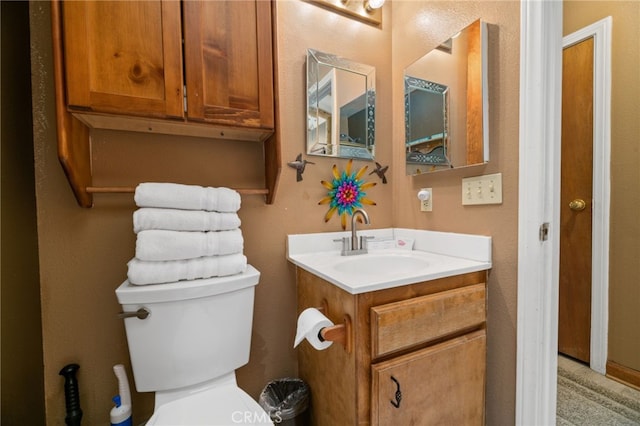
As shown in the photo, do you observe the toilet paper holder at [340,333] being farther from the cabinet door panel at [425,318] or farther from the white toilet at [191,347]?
the white toilet at [191,347]

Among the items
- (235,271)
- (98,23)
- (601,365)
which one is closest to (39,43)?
(98,23)

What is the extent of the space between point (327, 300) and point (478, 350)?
580mm

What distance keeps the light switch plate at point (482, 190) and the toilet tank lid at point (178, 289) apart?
36.6 inches

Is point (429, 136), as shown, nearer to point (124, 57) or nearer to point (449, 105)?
point (449, 105)

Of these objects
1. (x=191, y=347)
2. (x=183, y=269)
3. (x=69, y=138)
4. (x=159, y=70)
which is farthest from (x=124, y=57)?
(x=191, y=347)

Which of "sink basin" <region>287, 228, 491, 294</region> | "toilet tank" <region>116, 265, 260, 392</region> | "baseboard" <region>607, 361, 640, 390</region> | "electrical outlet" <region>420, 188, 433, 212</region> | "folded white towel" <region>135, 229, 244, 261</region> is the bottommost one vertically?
"baseboard" <region>607, 361, 640, 390</region>

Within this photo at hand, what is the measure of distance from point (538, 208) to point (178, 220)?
119 centimetres

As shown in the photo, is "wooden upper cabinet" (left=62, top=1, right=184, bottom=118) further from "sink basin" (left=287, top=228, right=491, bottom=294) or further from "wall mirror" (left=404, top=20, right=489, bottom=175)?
"wall mirror" (left=404, top=20, right=489, bottom=175)

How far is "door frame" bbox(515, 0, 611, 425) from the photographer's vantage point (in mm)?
881

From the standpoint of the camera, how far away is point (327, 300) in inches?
37.2

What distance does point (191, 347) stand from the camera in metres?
0.90

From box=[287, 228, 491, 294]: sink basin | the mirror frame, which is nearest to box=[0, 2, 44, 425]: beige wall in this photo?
box=[287, 228, 491, 294]: sink basin

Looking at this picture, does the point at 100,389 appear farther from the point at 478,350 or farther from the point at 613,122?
the point at 613,122

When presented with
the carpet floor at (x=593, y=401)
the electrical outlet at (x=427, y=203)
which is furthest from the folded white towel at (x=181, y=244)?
the carpet floor at (x=593, y=401)
